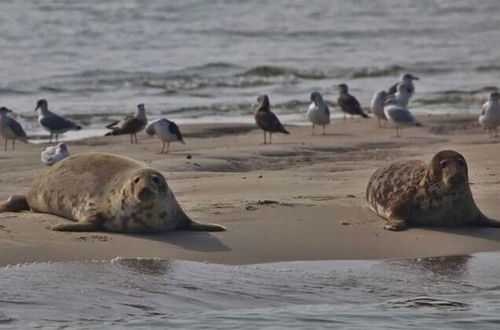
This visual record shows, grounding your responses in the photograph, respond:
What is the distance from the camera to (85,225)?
8969 mm

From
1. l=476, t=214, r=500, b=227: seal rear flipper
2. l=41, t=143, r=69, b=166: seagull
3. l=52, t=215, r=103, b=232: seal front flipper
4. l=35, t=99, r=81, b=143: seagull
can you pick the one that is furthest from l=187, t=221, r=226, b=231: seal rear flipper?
l=35, t=99, r=81, b=143: seagull

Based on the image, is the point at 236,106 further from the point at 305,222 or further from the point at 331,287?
the point at 331,287

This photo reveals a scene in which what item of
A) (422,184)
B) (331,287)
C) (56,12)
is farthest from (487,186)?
(56,12)

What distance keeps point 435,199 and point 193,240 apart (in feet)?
5.67

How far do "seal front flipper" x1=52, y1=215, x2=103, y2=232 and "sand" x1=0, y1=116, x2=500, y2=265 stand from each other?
9 centimetres

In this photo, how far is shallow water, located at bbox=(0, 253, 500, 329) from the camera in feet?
22.8

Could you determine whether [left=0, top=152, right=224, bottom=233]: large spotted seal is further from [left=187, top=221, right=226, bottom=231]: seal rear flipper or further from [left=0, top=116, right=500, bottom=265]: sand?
[left=0, top=116, right=500, bottom=265]: sand

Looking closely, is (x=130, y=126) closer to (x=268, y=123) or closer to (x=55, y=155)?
(x=268, y=123)

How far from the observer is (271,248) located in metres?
8.65

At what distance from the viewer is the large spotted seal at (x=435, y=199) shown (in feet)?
30.4

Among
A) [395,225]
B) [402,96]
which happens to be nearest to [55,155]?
[395,225]

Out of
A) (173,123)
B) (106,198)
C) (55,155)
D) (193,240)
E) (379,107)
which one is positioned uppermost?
(379,107)

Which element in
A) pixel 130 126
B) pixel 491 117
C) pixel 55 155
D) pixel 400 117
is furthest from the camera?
pixel 400 117

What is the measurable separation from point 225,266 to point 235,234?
0.77 m
